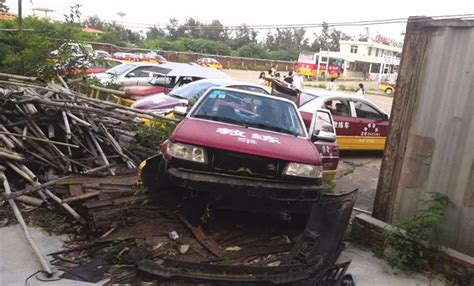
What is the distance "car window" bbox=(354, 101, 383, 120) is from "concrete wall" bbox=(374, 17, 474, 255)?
519 cm

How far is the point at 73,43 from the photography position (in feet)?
35.6

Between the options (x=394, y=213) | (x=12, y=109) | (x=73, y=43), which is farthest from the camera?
(x=73, y=43)

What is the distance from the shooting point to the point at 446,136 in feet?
15.1

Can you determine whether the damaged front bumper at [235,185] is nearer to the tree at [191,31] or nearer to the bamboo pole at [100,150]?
the bamboo pole at [100,150]

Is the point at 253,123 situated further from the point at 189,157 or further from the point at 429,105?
the point at 429,105

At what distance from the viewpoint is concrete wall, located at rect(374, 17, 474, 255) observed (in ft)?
14.5

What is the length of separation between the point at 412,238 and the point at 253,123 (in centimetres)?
223

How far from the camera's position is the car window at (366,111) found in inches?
405

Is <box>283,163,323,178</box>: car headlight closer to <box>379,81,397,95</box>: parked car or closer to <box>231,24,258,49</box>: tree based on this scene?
<box>379,81,397,95</box>: parked car

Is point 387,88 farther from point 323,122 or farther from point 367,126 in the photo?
point 323,122

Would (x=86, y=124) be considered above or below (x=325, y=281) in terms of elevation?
above

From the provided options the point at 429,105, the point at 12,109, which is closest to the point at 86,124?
the point at 12,109

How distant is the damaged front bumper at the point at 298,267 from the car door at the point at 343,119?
214 inches

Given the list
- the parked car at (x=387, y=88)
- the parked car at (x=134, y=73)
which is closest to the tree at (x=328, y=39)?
the parked car at (x=387, y=88)
